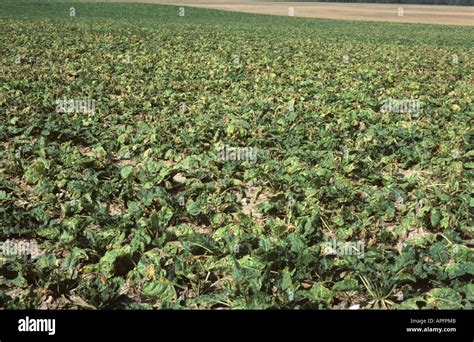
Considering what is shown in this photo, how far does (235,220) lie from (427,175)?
359 cm

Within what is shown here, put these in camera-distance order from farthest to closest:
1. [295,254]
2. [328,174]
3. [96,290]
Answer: [328,174]
[295,254]
[96,290]

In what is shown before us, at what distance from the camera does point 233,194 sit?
737 centimetres

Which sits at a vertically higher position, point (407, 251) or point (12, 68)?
point (12, 68)

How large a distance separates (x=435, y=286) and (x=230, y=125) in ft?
18.9

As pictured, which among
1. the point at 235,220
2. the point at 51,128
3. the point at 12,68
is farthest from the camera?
the point at 12,68

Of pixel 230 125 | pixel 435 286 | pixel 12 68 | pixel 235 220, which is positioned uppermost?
pixel 12 68

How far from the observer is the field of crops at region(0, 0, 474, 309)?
16.6 feet

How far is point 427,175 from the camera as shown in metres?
8.01

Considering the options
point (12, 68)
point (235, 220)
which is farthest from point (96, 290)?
point (12, 68)

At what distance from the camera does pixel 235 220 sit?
254 inches

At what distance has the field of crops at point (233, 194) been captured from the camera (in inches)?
200

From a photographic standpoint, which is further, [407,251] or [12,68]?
[12,68]
